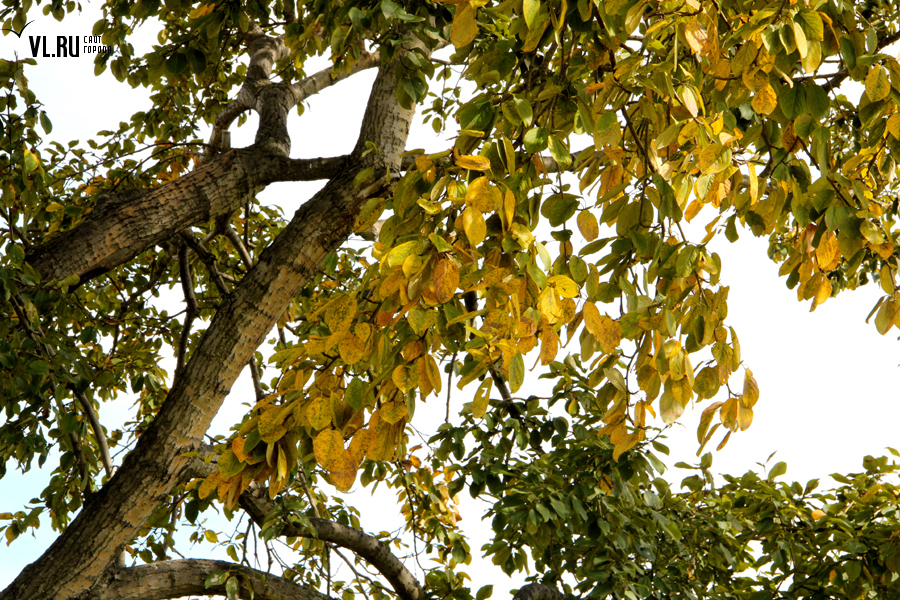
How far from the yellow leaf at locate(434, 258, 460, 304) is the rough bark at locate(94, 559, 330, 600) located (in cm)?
227

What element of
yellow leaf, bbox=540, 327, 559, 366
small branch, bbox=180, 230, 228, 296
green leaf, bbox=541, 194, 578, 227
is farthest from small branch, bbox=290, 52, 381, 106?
yellow leaf, bbox=540, 327, 559, 366

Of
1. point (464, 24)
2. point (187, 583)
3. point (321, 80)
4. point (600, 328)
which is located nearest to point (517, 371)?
point (600, 328)

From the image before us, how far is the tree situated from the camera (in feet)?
3.90

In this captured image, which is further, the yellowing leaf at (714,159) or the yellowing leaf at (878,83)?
the yellowing leaf at (878,83)

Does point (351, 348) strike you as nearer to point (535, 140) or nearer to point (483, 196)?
point (483, 196)

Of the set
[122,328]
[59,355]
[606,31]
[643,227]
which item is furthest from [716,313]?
[122,328]

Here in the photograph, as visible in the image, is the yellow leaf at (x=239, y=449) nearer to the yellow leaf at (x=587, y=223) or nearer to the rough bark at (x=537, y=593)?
the yellow leaf at (x=587, y=223)

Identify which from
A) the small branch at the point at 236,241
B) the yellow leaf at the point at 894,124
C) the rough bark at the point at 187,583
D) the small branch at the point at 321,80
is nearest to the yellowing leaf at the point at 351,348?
the yellow leaf at the point at 894,124

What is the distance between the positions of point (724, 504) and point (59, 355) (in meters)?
2.74

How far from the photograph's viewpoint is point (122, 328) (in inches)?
175

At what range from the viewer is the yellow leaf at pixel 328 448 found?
108cm

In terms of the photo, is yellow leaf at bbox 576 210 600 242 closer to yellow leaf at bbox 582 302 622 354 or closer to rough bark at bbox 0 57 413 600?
yellow leaf at bbox 582 302 622 354

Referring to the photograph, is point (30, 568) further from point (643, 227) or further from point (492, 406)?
point (643, 227)

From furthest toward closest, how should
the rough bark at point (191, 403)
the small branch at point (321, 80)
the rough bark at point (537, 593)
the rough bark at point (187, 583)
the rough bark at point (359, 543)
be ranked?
the small branch at point (321, 80), the rough bark at point (359, 543), the rough bark at point (537, 593), the rough bark at point (187, 583), the rough bark at point (191, 403)
